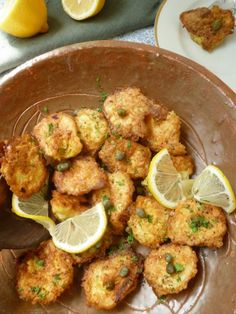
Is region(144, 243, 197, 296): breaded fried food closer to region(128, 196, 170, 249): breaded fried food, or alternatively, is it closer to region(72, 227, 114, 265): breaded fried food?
region(128, 196, 170, 249): breaded fried food

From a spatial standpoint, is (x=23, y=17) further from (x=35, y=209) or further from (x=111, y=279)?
(x=111, y=279)

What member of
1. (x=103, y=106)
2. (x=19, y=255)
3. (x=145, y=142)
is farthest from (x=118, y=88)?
(x=19, y=255)

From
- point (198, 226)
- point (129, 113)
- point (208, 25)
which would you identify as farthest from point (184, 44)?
point (198, 226)

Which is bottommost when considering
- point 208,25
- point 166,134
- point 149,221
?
point 149,221

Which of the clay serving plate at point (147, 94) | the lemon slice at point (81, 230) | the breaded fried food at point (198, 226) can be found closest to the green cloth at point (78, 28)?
the clay serving plate at point (147, 94)

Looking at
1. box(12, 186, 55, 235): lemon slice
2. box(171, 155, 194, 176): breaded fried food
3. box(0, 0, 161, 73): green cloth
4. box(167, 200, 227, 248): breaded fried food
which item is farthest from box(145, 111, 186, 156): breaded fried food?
box(0, 0, 161, 73): green cloth

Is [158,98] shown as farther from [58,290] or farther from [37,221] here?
[58,290]
